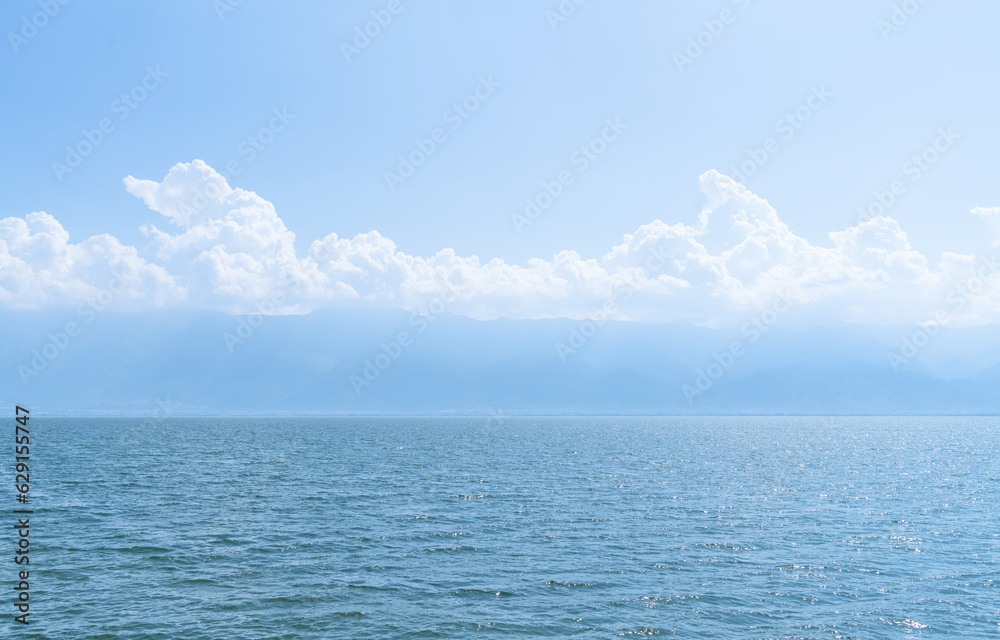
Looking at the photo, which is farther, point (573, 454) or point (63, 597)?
point (573, 454)

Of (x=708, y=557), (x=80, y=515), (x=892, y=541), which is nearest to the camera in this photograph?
(x=708, y=557)

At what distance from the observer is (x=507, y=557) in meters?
40.8

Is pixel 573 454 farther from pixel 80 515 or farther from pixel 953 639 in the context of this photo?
pixel 953 639

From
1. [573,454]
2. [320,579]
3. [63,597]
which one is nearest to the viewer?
[63,597]

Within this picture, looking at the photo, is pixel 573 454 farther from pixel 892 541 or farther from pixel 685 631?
pixel 685 631

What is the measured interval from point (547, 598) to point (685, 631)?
7388 millimetres

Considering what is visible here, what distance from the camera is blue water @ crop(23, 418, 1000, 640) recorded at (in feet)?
97.9

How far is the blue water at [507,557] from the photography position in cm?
2984

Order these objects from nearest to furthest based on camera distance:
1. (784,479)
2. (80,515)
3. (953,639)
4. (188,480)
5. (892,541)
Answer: (953,639)
(892,541)
(80,515)
(188,480)
(784,479)

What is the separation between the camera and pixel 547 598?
33000 mm

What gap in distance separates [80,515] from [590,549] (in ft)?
141

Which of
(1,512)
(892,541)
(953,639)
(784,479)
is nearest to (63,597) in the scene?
(1,512)

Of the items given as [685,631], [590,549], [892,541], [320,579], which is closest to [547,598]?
[685,631]

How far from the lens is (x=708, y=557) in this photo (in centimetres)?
4144
